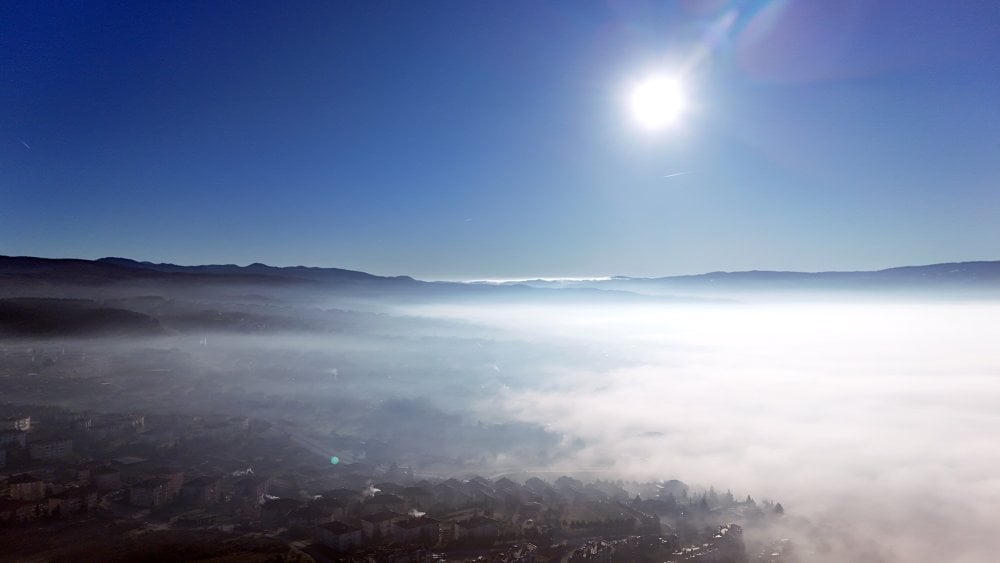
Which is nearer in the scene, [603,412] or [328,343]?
[603,412]

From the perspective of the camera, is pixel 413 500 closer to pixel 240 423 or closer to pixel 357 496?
pixel 357 496

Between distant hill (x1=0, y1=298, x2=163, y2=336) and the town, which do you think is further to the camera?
Result: distant hill (x1=0, y1=298, x2=163, y2=336)

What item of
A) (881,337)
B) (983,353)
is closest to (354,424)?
Result: (983,353)

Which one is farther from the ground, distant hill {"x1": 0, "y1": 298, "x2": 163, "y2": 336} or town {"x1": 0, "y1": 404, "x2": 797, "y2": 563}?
distant hill {"x1": 0, "y1": 298, "x2": 163, "y2": 336}

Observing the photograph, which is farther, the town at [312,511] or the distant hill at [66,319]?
the distant hill at [66,319]

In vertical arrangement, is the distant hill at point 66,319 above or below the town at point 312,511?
above

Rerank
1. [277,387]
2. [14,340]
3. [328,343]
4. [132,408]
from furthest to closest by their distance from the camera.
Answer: [328,343] < [14,340] < [277,387] < [132,408]

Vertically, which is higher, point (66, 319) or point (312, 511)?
point (66, 319)

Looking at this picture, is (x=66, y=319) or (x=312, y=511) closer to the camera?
(x=312, y=511)
